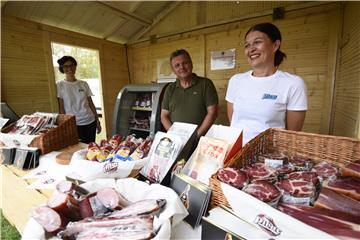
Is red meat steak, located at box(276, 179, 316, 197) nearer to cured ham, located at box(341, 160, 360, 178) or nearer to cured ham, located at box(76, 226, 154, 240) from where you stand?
cured ham, located at box(341, 160, 360, 178)

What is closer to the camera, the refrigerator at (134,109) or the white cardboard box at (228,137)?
the white cardboard box at (228,137)

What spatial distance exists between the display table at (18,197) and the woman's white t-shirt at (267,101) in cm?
103

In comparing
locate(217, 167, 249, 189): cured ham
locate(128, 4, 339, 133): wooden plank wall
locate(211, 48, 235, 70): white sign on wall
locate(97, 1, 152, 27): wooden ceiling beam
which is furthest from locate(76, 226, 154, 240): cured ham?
locate(97, 1, 152, 27): wooden ceiling beam

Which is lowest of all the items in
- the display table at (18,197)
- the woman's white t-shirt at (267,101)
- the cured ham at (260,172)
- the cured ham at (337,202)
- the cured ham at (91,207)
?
the display table at (18,197)

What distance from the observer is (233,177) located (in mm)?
590

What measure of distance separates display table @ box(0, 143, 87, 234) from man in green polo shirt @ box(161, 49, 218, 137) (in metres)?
1.03

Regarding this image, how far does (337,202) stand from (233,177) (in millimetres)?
252

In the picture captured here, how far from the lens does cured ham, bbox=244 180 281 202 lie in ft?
1.71

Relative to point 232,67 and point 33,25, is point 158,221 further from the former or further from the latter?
point 33,25

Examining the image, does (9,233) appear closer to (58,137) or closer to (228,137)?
(58,137)

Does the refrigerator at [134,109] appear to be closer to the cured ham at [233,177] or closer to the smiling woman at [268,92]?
the smiling woman at [268,92]

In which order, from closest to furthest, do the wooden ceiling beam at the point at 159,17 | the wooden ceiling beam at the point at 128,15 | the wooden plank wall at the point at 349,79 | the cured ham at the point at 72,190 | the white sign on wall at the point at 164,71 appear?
the cured ham at the point at 72,190
the wooden plank wall at the point at 349,79
the wooden ceiling beam at the point at 128,15
the wooden ceiling beam at the point at 159,17
the white sign on wall at the point at 164,71

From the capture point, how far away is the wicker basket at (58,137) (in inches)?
49.9

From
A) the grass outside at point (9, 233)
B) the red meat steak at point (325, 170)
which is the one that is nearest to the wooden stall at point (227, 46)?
the red meat steak at point (325, 170)
